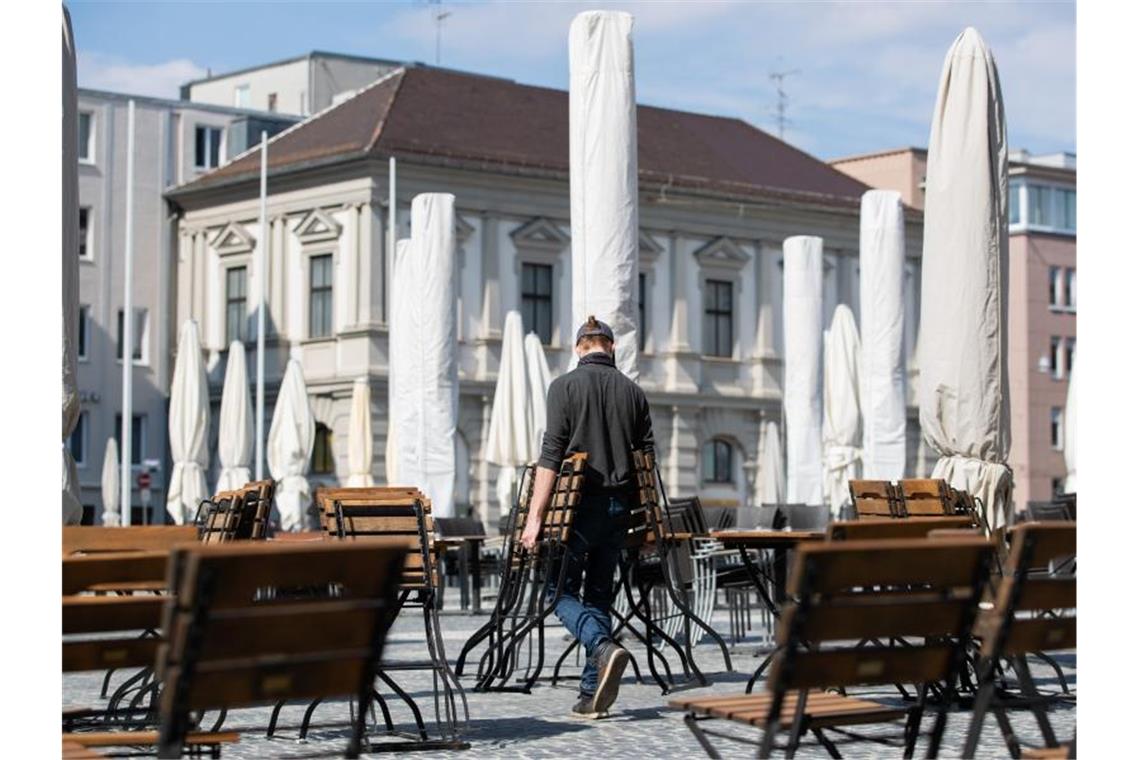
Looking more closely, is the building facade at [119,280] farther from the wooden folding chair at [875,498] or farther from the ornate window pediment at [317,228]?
the wooden folding chair at [875,498]

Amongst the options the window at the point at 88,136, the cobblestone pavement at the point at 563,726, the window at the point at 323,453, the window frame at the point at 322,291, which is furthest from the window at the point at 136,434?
the cobblestone pavement at the point at 563,726

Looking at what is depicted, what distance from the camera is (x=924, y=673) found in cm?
616

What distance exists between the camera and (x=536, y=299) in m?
55.4

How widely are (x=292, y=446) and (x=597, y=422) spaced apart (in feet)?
89.4

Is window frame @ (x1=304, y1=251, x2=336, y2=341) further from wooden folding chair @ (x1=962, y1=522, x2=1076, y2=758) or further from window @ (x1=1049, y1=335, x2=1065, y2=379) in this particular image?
wooden folding chair @ (x1=962, y1=522, x2=1076, y2=758)

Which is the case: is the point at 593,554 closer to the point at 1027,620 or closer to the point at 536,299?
the point at 1027,620

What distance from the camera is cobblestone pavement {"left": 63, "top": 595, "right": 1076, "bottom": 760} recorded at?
361 inches

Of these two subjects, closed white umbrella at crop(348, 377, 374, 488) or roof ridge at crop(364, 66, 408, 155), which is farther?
roof ridge at crop(364, 66, 408, 155)

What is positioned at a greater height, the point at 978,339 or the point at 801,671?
the point at 978,339

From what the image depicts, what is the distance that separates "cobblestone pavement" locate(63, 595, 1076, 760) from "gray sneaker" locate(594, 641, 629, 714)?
12 centimetres

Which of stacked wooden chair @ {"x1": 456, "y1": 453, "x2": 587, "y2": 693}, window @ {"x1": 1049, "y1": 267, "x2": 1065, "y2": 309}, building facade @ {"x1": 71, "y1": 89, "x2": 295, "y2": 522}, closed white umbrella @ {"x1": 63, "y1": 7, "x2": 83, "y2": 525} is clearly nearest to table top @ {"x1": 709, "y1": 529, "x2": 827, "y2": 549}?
stacked wooden chair @ {"x1": 456, "y1": 453, "x2": 587, "y2": 693}

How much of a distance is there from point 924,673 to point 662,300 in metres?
51.2
